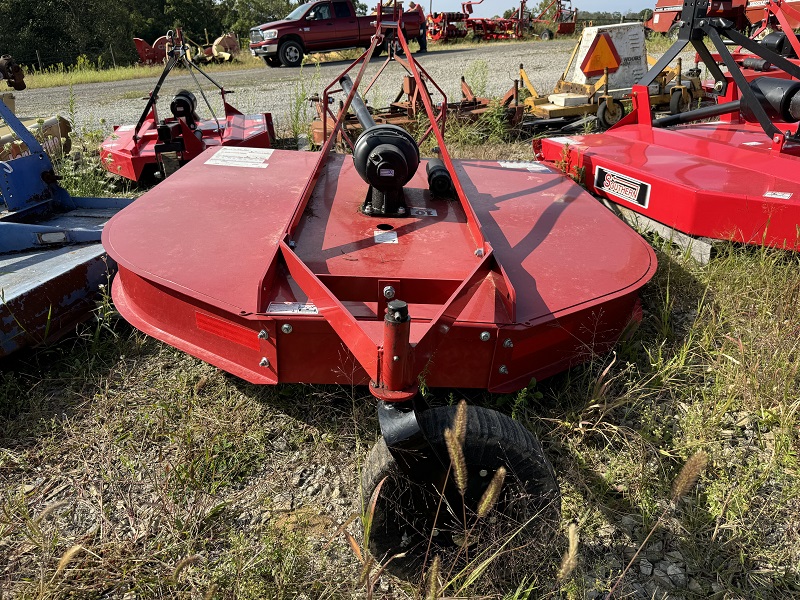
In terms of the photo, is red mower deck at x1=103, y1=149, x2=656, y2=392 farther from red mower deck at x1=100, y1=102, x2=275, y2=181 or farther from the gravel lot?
the gravel lot

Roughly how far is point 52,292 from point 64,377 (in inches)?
13.8

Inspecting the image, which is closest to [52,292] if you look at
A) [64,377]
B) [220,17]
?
[64,377]

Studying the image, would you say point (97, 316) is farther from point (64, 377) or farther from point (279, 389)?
point (279, 389)

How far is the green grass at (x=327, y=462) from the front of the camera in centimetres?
165

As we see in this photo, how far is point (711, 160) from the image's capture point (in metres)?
3.32

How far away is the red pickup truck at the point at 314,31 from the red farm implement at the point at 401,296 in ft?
41.6

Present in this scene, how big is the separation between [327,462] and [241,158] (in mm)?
2241

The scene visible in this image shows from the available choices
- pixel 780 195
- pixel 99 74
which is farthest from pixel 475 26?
pixel 780 195

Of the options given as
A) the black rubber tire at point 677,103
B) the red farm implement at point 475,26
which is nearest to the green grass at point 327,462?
the black rubber tire at point 677,103

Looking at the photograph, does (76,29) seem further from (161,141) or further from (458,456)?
(458,456)

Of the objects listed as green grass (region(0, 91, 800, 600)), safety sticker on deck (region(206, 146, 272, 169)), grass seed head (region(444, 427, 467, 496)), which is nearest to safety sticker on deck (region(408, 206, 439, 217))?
green grass (region(0, 91, 800, 600))

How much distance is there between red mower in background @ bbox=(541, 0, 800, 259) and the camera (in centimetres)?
275

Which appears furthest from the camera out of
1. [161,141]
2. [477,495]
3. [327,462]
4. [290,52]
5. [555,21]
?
[555,21]

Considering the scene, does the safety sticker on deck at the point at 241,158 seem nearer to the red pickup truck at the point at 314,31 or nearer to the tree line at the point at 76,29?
the red pickup truck at the point at 314,31
